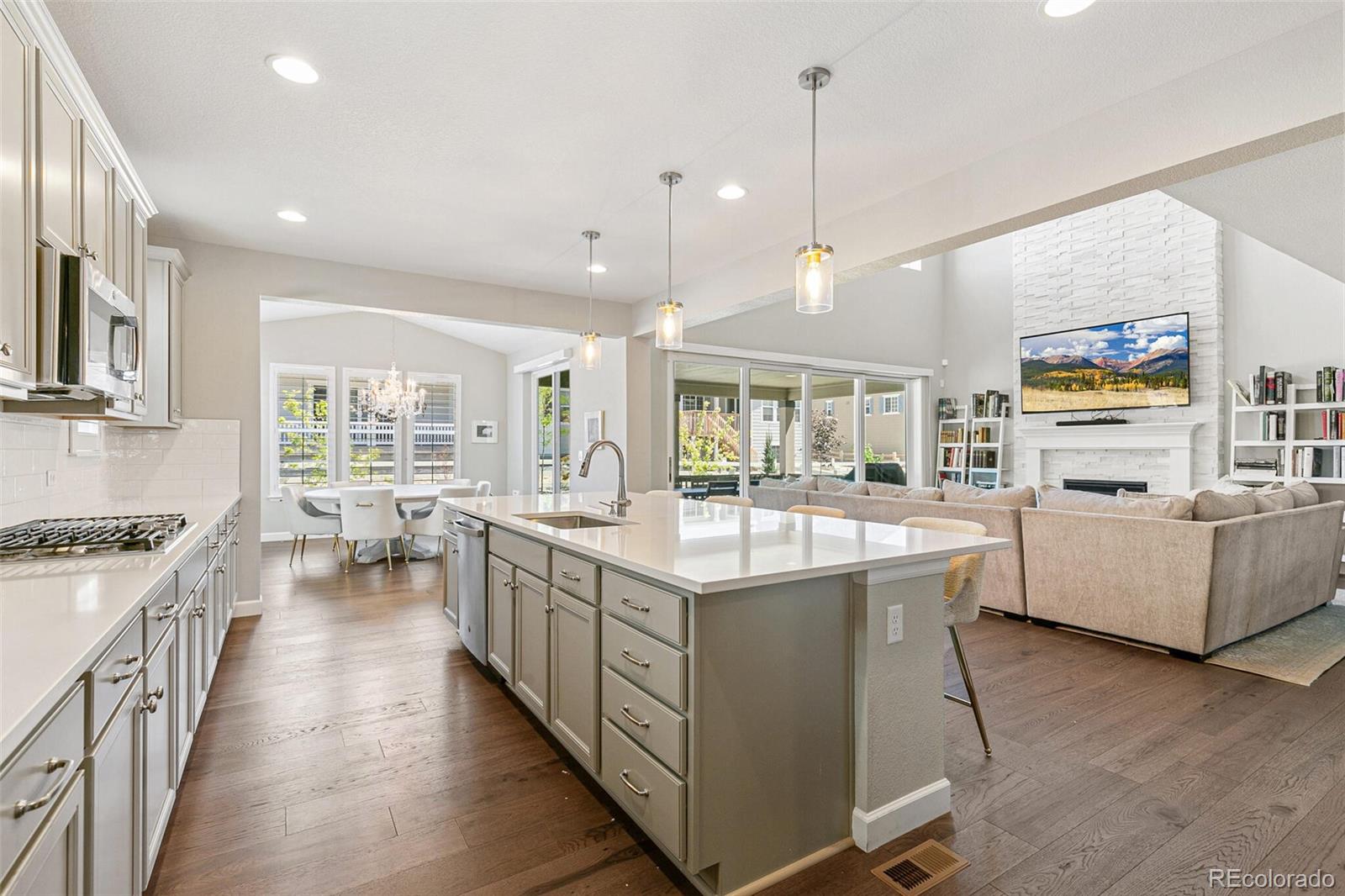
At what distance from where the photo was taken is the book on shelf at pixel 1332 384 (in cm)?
567

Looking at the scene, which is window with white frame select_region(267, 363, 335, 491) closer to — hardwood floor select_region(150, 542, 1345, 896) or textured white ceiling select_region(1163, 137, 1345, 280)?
hardwood floor select_region(150, 542, 1345, 896)

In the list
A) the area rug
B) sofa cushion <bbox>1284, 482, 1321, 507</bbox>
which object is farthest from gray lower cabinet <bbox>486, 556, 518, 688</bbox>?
sofa cushion <bbox>1284, 482, 1321, 507</bbox>

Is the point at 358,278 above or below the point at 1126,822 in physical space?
above

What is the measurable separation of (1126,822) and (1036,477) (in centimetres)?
679

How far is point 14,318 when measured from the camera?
67.6 inches

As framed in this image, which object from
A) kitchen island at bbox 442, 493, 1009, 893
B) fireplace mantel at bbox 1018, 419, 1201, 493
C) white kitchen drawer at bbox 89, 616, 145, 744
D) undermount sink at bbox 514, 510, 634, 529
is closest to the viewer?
white kitchen drawer at bbox 89, 616, 145, 744

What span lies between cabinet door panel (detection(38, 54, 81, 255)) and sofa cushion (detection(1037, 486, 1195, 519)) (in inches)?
195

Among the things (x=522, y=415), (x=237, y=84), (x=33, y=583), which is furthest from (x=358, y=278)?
(x=522, y=415)

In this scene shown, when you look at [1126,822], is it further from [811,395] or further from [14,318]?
[811,395]

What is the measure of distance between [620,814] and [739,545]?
0.98m

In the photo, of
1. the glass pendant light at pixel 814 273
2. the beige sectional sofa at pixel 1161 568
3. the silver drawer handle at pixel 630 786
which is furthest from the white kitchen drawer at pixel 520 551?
the beige sectional sofa at pixel 1161 568

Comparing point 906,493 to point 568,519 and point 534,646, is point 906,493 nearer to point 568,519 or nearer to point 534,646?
point 568,519

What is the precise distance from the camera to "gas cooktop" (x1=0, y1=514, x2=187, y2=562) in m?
1.91

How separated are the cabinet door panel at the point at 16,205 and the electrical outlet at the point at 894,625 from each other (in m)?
2.51
